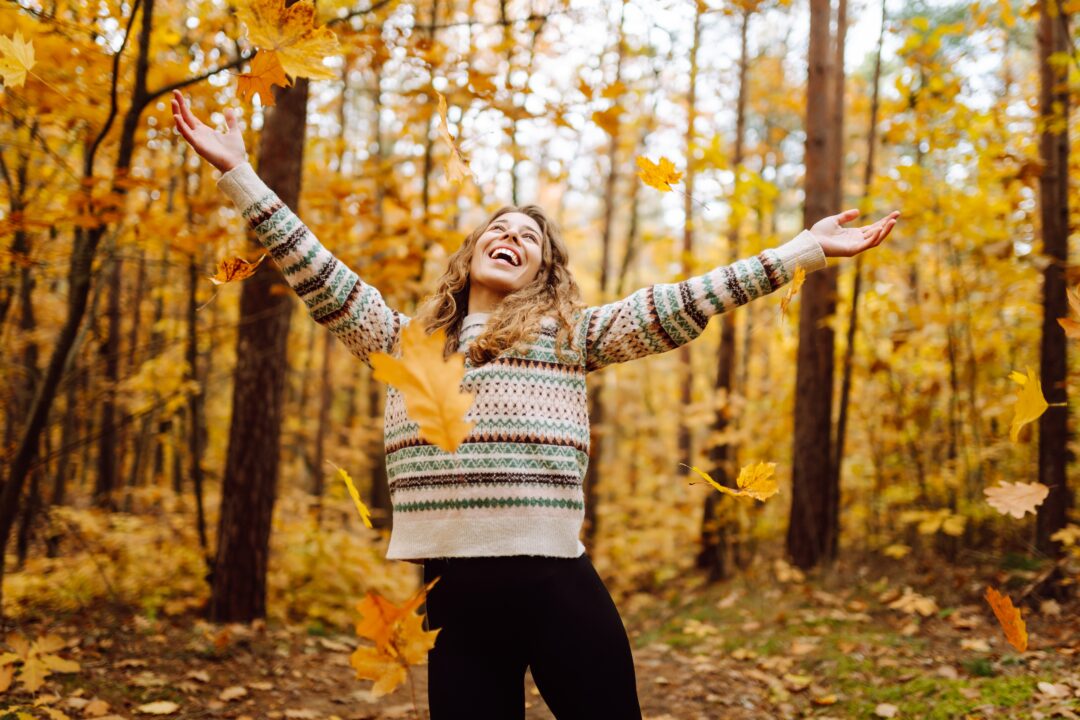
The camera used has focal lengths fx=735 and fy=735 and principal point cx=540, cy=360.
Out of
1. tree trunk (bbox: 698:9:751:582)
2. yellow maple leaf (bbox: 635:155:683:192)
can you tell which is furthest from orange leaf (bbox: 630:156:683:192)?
tree trunk (bbox: 698:9:751:582)

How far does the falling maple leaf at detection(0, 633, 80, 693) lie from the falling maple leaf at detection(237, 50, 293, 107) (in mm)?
2340

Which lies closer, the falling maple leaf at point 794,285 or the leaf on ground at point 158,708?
the falling maple leaf at point 794,285

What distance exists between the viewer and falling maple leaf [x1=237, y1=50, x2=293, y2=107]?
186 centimetres

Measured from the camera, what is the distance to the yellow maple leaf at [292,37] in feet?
5.92

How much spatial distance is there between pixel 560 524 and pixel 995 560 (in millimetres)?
4865

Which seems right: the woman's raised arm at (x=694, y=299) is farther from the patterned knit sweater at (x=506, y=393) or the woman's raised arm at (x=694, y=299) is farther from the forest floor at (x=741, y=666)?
the forest floor at (x=741, y=666)

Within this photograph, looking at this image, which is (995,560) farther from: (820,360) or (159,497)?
(159,497)

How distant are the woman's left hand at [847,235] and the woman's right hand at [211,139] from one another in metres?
1.46

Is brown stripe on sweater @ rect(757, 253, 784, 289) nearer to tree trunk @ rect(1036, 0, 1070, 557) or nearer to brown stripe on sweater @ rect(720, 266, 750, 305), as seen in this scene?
brown stripe on sweater @ rect(720, 266, 750, 305)

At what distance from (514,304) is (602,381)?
302 inches

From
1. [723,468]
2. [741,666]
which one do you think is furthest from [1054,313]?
[723,468]

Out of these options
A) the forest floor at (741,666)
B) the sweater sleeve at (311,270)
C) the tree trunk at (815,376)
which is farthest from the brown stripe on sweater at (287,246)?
the tree trunk at (815,376)

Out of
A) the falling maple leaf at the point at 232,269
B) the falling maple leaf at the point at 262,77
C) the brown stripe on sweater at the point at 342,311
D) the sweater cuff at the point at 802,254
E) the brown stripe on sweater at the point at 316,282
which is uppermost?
the falling maple leaf at the point at 262,77

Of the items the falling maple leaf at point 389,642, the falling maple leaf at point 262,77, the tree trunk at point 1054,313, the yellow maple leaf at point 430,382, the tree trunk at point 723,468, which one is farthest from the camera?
the tree trunk at point 723,468
